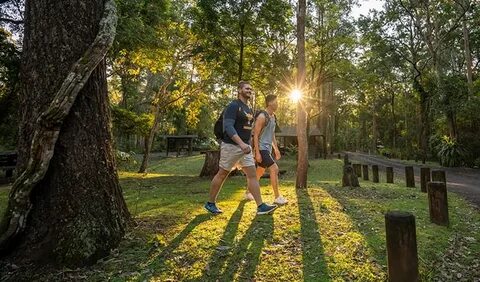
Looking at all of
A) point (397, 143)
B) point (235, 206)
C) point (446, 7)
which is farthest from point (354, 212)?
point (397, 143)

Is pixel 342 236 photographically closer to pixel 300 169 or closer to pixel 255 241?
pixel 255 241

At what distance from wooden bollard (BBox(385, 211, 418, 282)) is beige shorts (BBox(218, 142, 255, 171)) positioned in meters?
2.37

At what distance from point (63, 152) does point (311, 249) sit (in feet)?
9.95

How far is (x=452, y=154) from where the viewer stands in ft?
76.3

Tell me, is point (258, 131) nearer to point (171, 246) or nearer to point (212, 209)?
point (212, 209)

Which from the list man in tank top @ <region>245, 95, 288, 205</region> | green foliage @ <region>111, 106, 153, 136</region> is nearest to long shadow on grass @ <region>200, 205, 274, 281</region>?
man in tank top @ <region>245, 95, 288, 205</region>

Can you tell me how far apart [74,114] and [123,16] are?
866cm

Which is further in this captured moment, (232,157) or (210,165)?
(210,165)

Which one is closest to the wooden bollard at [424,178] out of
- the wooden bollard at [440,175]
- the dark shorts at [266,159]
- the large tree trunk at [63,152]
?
the wooden bollard at [440,175]

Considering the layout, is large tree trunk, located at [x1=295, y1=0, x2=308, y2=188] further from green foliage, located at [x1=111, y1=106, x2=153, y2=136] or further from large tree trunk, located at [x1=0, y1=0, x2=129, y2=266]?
green foliage, located at [x1=111, y1=106, x2=153, y2=136]

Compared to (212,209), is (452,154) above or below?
below

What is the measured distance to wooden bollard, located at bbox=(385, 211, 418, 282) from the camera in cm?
317

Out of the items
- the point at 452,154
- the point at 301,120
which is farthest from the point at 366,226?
the point at 452,154

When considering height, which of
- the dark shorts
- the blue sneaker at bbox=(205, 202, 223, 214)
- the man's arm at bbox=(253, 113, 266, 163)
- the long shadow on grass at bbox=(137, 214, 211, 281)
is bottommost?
the long shadow on grass at bbox=(137, 214, 211, 281)
